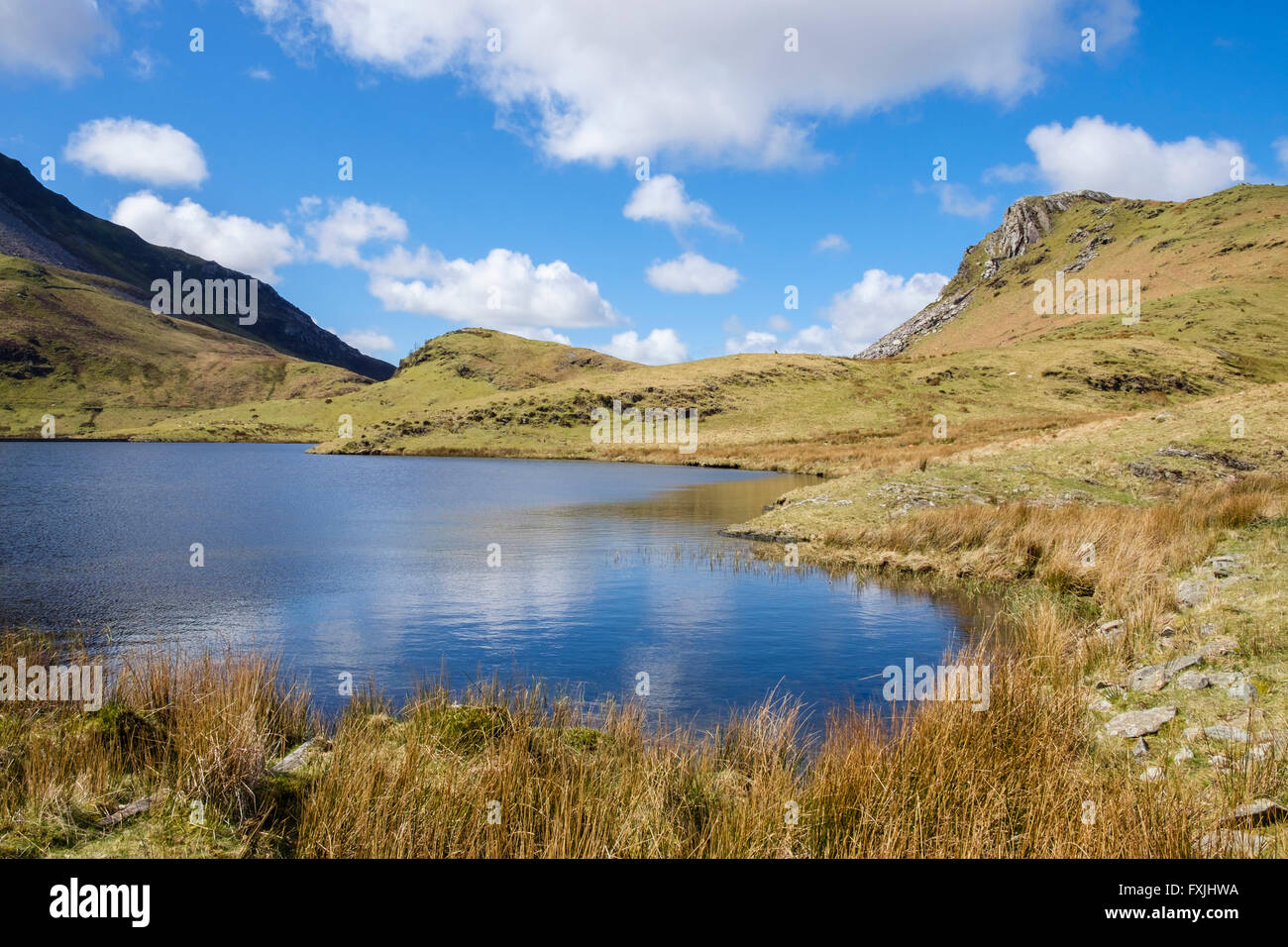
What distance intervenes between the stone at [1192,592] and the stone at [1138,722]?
5340 millimetres

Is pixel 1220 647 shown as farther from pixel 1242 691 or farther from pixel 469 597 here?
pixel 469 597

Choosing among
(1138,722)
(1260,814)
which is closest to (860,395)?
(1138,722)

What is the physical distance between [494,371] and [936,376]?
10189 centimetres

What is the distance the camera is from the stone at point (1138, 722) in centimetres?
852

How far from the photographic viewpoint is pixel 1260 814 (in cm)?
598

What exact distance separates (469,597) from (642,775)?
13.1 meters

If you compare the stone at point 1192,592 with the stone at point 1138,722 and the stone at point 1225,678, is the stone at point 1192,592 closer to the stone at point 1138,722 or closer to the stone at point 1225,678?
the stone at point 1225,678

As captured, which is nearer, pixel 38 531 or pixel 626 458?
pixel 38 531

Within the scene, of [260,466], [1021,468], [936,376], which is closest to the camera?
[1021,468]

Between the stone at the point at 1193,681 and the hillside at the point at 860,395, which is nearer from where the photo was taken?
the stone at the point at 1193,681

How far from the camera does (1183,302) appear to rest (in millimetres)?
140500

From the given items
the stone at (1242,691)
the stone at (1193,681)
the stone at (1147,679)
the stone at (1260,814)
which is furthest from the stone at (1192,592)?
the stone at (1260,814)
